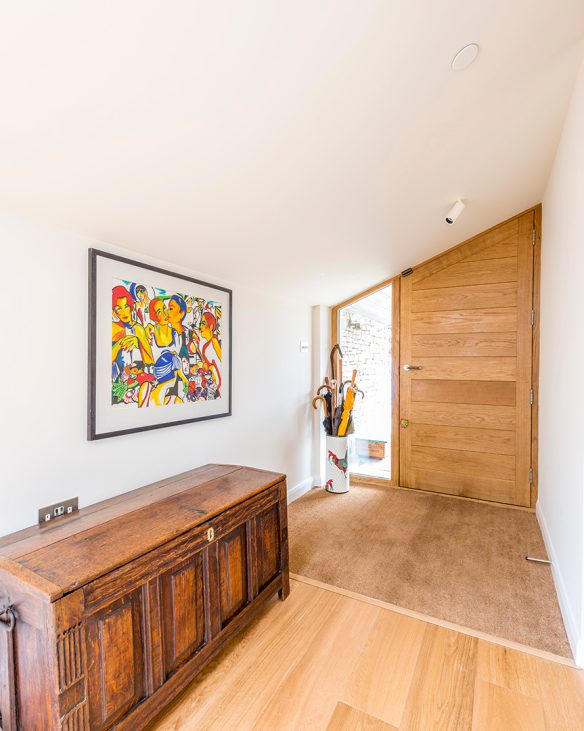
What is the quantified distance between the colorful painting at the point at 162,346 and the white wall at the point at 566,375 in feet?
6.36

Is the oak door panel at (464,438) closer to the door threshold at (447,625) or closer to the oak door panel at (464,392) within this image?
the oak door panel at (464,392)

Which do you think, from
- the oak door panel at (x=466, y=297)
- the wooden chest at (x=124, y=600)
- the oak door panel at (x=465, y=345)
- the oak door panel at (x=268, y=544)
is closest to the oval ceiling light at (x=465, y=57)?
the wooden chest at (x=124, y=600)

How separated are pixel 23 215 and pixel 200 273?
100 cm

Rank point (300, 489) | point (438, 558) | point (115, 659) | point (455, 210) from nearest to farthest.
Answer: point (115, 659) → point (438, 558) → point (455, 210) → point (300, 489)

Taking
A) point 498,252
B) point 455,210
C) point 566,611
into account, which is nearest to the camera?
point 566,611

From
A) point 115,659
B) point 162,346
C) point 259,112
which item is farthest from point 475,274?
point 115,659

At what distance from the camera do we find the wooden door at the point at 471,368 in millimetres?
3305

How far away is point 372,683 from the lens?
58.6 inches

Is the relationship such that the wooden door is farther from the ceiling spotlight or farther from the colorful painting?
the colorful painting

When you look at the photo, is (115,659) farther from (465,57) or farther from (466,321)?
(466,321)

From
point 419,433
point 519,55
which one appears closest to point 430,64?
point 519,55

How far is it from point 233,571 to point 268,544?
0.90ft

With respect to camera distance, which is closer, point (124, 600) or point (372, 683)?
point (124, 600)

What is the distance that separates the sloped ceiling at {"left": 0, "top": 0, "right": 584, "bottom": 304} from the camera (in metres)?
1.04
